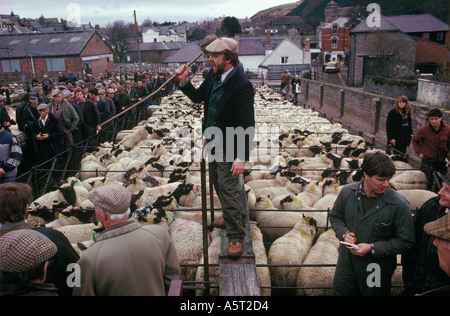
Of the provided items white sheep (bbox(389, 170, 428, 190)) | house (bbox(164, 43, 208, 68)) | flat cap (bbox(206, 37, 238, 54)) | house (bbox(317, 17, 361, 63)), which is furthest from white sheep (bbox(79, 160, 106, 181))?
house (bbox(317, 17, 361, 63))

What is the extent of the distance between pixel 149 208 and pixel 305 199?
3231mm

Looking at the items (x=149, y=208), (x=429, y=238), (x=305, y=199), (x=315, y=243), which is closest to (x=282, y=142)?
(x=305, y=199)

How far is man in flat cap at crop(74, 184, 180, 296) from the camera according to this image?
7.73ft

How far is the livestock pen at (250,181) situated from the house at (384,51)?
2435cm

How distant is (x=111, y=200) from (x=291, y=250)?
10.7 ft

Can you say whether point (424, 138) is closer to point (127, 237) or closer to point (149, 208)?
point (149, 208)

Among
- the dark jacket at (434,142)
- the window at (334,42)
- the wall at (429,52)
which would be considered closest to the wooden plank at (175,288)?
the dark jacket at (434,142)

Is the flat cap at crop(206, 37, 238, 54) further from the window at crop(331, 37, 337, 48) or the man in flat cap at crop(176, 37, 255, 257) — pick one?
the window at crop(331, 37, 337, 48)

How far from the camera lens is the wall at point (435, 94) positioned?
39.6ft

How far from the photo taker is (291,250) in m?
5.08

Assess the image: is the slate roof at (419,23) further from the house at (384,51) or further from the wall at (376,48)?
the wall at (376,48)

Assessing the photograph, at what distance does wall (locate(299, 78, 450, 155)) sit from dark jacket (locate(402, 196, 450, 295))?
27.0ft

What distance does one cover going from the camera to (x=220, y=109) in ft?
12.0
